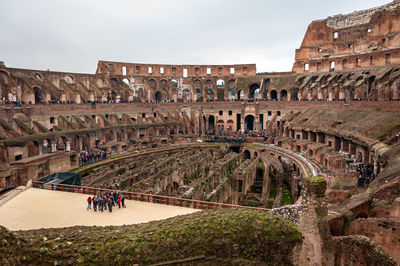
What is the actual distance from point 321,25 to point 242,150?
25.8m

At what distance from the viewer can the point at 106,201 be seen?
41.0ft

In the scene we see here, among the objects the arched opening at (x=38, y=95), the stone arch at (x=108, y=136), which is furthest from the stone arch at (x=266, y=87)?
the arched opening at (x=38, y=95)

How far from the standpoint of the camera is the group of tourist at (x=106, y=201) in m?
12.4

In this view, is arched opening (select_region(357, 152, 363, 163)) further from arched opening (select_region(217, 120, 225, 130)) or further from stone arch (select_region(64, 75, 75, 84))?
stone arch (select_region(64, 75, 75, 84))

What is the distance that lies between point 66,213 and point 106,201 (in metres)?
1.86

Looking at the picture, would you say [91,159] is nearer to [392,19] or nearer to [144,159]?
[144,159]

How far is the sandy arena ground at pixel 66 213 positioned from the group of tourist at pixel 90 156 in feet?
33.4

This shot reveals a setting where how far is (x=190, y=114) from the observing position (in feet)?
131

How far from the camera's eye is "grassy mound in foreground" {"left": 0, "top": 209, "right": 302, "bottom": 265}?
20.0ft

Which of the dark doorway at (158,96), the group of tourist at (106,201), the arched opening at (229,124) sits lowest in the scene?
the group of tourist at (106,201)

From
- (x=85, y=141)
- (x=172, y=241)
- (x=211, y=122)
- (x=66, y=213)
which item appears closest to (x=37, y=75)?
(x=85, y=141)

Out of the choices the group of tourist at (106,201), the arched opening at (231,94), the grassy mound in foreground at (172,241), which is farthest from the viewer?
the arched opening at (231,94)

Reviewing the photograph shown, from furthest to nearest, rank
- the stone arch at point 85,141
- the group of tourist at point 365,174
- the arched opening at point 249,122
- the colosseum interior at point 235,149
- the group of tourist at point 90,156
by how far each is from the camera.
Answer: the arched opening at point 249,122, the stone arch at point 85,141, the group of tourist at point 90,156, the group of tourist at point 365,174, the colosseum interior at point 235,149

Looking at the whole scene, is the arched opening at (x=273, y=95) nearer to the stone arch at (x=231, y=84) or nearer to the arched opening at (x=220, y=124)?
the stone arch at (x=231, y=84)
